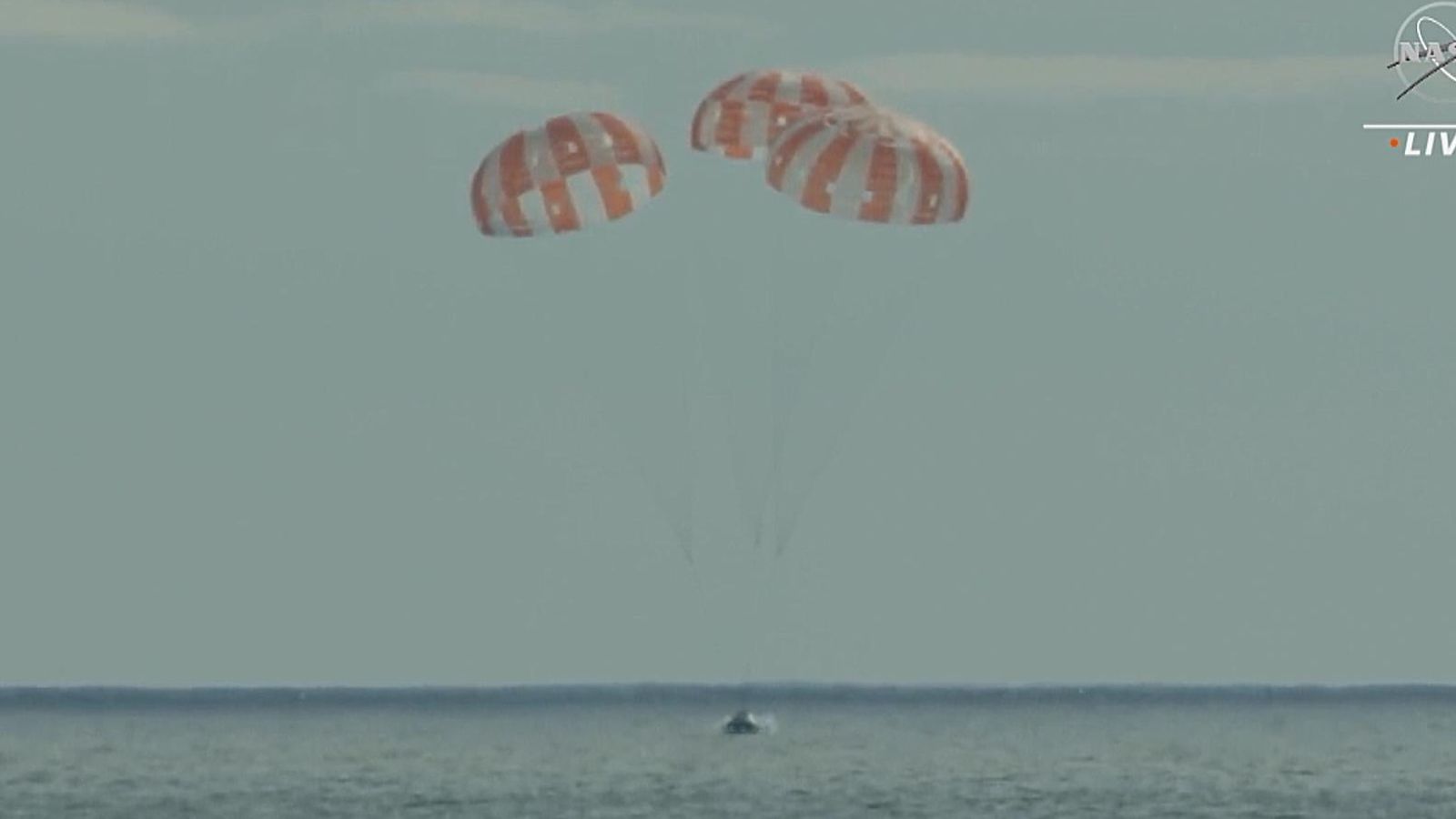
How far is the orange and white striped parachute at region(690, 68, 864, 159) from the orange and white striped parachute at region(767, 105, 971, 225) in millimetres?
1404

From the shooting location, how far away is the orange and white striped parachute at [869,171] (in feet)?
139

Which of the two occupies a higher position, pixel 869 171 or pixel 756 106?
pixel 756 106

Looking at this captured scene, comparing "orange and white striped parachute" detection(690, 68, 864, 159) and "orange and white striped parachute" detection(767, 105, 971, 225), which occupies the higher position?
"orange and white striped parachute" detection(690, 68, 864, 159)

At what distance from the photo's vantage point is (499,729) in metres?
124

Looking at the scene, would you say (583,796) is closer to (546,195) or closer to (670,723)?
(546,195)

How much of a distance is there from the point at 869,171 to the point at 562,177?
4459mm

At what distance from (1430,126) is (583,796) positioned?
25.1m

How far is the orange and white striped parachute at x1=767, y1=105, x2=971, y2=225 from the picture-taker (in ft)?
139

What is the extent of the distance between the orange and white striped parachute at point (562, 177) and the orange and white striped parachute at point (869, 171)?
2.32m

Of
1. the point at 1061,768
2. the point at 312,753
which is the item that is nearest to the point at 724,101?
the point at 1061,768

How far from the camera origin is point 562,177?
44188mm

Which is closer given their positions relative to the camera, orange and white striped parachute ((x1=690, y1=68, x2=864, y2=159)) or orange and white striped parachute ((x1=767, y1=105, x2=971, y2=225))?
orange and white striped parachute ((x1=767, y1=105, x2=971, y2=225))

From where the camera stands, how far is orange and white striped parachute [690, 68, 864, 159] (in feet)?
148

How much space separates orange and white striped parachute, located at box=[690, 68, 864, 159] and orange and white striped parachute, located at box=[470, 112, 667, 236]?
3.21 feet
